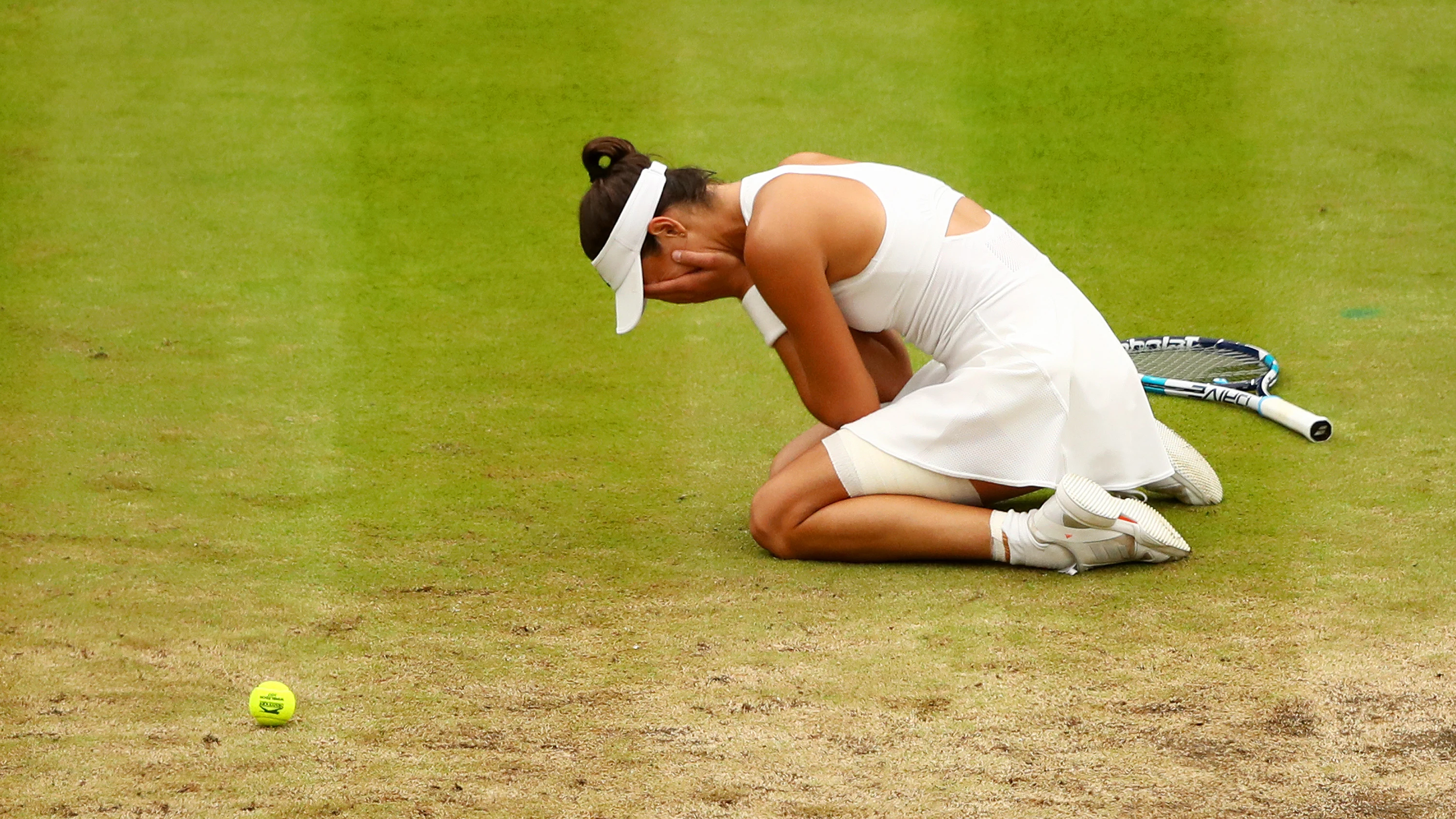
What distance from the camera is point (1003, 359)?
3.83m

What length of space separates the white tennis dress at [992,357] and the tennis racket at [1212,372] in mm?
1093

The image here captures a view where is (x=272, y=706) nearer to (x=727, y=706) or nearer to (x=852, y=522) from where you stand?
(x=727, y=706)

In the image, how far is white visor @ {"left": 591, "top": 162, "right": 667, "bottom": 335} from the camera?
151 inches

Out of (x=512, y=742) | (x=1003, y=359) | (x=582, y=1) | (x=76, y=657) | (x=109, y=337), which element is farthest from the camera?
(x=582, y=1)

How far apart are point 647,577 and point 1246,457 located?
200 centimetres

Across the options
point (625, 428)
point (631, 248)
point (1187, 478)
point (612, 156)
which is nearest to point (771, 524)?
point (631, 248)

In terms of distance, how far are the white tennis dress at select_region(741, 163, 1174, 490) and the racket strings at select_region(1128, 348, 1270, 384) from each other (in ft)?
4.44

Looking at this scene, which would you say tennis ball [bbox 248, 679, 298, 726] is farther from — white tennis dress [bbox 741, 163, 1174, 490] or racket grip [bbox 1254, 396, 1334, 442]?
racket grip [bbox 1254, 396, 1334, 442]

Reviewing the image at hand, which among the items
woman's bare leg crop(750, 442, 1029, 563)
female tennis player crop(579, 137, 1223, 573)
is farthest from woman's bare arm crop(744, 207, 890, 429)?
woman's bare leg crop(750, 442, 1029, 563)

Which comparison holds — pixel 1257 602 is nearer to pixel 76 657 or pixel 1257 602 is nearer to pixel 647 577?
pixel 647 577

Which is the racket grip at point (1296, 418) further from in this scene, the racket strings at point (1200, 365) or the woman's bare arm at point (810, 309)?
the woman's bare arm at point (810, 309)

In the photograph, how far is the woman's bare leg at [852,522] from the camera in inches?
151

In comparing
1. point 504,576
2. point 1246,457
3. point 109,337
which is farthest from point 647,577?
point 109,337

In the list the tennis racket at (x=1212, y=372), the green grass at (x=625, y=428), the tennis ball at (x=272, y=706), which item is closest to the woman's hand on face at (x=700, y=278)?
the green grass at (x=625, y=428)
